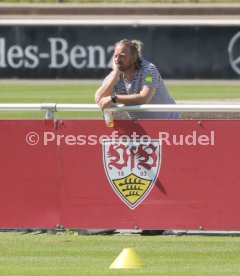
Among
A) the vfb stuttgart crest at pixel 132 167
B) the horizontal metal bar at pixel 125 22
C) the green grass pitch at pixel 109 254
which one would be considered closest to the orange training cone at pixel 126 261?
the green grass pitch at pixel 109 254

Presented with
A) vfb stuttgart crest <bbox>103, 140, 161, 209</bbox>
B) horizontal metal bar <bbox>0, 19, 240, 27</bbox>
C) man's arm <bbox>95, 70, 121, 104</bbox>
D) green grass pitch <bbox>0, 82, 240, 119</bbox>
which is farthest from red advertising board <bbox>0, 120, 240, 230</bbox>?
horizontal metal bar <bbox>0, 19, 240, 27</bbox>

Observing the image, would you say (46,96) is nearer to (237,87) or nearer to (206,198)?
(237,87)

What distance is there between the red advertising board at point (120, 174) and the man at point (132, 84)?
0.19m

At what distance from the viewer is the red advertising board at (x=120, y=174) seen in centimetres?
1022

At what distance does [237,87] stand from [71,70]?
443cm

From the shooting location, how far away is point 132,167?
1033 cm

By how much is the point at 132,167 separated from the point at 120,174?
121 millimetres

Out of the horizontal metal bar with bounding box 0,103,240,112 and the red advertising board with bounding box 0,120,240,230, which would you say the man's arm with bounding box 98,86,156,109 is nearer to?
the horizontal metal bar with bounding box 0,103,240,112

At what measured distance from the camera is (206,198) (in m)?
10.3

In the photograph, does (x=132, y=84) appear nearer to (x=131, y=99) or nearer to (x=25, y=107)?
(x=131, y=99)

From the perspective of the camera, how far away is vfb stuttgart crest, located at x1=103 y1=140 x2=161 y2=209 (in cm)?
1027

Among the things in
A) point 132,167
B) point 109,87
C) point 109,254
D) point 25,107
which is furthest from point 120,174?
point 109,254

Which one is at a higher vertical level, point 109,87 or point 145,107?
point 109,87

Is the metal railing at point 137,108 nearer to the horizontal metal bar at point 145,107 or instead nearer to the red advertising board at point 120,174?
the horizontal metal bar at point 145,107
